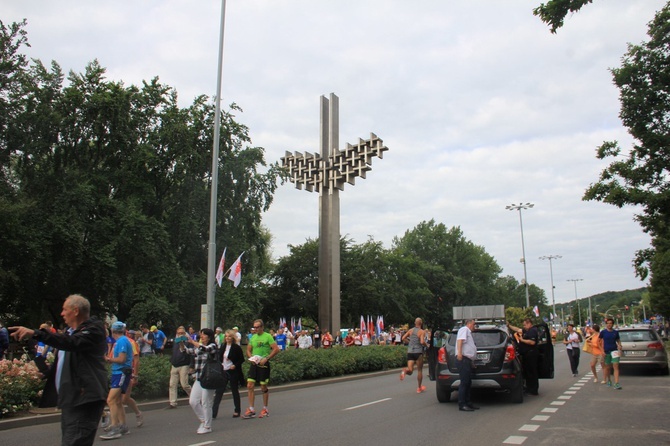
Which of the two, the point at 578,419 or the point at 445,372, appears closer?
the point at 578,419

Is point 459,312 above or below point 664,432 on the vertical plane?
above

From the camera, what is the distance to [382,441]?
803cm

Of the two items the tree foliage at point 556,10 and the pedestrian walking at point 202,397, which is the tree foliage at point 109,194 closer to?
the pedestrian walking at point 202,397

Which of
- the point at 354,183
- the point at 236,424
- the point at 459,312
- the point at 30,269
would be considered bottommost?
the point at 236,424

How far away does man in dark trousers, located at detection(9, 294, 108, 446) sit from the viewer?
469 cm

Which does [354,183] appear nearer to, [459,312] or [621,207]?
[459,312]

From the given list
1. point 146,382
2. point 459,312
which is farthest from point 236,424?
point 459,312

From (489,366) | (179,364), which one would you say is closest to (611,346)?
(489,366)

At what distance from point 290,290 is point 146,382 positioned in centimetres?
4308

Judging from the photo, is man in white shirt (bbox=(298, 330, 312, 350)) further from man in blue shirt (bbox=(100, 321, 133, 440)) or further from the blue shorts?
the blue shorts

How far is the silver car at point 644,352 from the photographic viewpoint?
1822 cm

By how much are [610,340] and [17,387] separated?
1335 centimetres

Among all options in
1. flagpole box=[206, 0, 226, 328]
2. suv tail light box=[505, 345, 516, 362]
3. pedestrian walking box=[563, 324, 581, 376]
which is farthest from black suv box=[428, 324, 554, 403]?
flagpole box=[206, 0, 226, 328]

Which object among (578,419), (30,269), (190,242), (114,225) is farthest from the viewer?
(190,242)
